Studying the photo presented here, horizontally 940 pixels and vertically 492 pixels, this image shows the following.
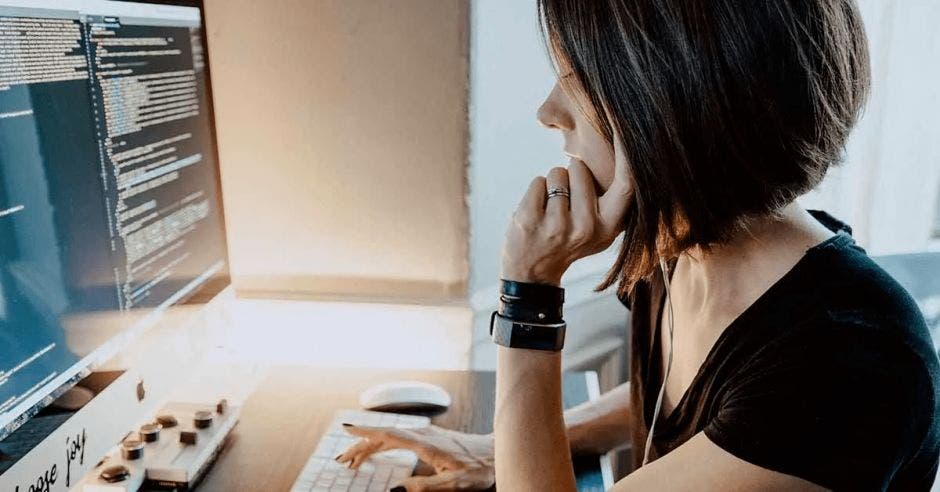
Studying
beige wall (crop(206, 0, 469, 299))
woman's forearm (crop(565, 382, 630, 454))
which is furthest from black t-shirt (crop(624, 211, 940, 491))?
beige wall (crop(206, 0, 469, 299))

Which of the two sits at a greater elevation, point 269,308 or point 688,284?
point 688,284

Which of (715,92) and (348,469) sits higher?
(715,92)

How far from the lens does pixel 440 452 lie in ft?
3.12

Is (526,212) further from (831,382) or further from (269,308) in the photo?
(269,308)

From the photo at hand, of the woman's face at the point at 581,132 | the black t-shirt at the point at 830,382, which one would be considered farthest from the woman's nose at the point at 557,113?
the black t-shirt at the point at 830,382

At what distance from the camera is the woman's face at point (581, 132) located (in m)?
0.88

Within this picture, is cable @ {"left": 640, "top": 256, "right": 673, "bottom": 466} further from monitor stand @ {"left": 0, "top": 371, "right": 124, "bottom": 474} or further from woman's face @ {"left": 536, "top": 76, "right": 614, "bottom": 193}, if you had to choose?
monitor stand @ {"left": 0, "top": 371, "right": 124, "bottom": 474}

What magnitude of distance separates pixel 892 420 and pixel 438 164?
28.4 inches

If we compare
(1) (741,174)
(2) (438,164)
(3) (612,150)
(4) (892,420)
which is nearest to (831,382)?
(4) (892,420)

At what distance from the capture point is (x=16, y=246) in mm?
657

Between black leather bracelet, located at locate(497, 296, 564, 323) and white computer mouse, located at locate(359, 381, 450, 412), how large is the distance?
0.27 m

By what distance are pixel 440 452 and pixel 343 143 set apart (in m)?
0.52

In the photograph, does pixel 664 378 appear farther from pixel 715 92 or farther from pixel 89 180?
pixel 89 180

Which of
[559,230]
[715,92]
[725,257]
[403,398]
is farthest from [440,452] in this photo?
[715,92]
